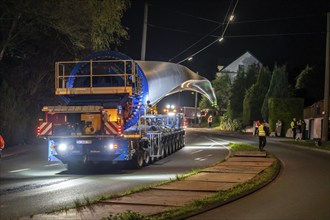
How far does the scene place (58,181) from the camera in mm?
15672

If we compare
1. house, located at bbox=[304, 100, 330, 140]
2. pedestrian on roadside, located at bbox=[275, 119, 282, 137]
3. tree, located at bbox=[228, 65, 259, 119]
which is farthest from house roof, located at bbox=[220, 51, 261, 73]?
house, located at bbox=[304, 100, 330, 140]

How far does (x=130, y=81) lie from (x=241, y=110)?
44615 millimetres

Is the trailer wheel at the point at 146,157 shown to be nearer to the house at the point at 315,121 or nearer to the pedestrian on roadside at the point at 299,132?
the pedestrian on roadside at the point at 299,132

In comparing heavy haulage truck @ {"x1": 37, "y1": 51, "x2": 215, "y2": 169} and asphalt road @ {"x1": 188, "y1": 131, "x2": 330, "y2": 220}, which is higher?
heavy haulage truck @ {"x1": 37, "y1": 51, "x2": 215, "y2": 169}

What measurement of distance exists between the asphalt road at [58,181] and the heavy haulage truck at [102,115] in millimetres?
670

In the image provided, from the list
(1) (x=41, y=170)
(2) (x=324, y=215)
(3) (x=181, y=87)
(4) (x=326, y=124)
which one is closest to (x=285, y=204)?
(2) (x=324, y=215)

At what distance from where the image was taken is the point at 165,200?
1092 cm

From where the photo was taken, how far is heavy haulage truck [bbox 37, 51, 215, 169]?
702 inches

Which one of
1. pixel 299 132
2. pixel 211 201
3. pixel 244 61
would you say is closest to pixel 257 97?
pixel 299 132

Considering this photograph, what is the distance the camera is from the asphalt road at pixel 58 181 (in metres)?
11.6

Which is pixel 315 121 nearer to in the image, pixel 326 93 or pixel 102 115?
pixel 326 93

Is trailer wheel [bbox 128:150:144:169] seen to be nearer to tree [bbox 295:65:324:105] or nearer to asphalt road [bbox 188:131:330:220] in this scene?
asphalt road [bbox 188:131:330:220]

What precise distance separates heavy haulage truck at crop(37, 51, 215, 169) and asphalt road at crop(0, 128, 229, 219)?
67cm

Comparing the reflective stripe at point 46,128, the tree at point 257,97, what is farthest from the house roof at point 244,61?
the reflective stripe at point 46,128
